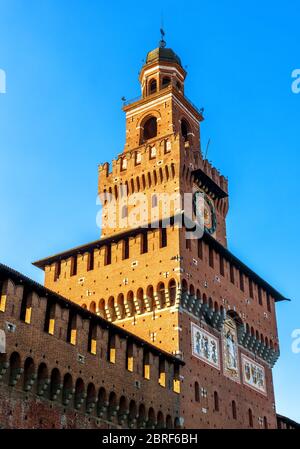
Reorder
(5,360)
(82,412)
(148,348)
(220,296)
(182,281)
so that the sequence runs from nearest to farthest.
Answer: (5,360) → (82,412) → (148,348) → (182,281) → (220,296)

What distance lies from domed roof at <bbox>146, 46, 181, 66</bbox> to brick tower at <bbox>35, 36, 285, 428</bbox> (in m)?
2.27

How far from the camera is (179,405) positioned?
1100 inches

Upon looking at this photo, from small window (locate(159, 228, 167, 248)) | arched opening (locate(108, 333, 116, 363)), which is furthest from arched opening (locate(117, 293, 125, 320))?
arched opening (locate(108, 333, 116, 363))

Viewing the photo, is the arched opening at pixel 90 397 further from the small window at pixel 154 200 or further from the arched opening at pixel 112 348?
the small window at pixel 154 200

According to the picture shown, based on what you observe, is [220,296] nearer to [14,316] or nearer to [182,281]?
[182,281]

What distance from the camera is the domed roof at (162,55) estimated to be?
41844 millimetres

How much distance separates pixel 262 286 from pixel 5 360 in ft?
69.4

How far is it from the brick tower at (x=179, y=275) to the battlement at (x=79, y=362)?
655 millimetres

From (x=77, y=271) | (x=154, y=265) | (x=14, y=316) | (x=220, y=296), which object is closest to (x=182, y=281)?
(x=154, y=265)

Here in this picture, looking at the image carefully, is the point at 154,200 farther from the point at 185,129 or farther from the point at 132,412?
the point at 132,412

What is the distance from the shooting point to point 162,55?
42094mm

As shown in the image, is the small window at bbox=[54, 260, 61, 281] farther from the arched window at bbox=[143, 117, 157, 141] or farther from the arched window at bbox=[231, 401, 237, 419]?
the arched window at bbox=[231, 401, 237, 419]

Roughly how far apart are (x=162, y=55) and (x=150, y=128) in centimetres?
563

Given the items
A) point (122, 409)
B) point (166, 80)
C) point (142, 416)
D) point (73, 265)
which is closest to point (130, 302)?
point (73, 265)
